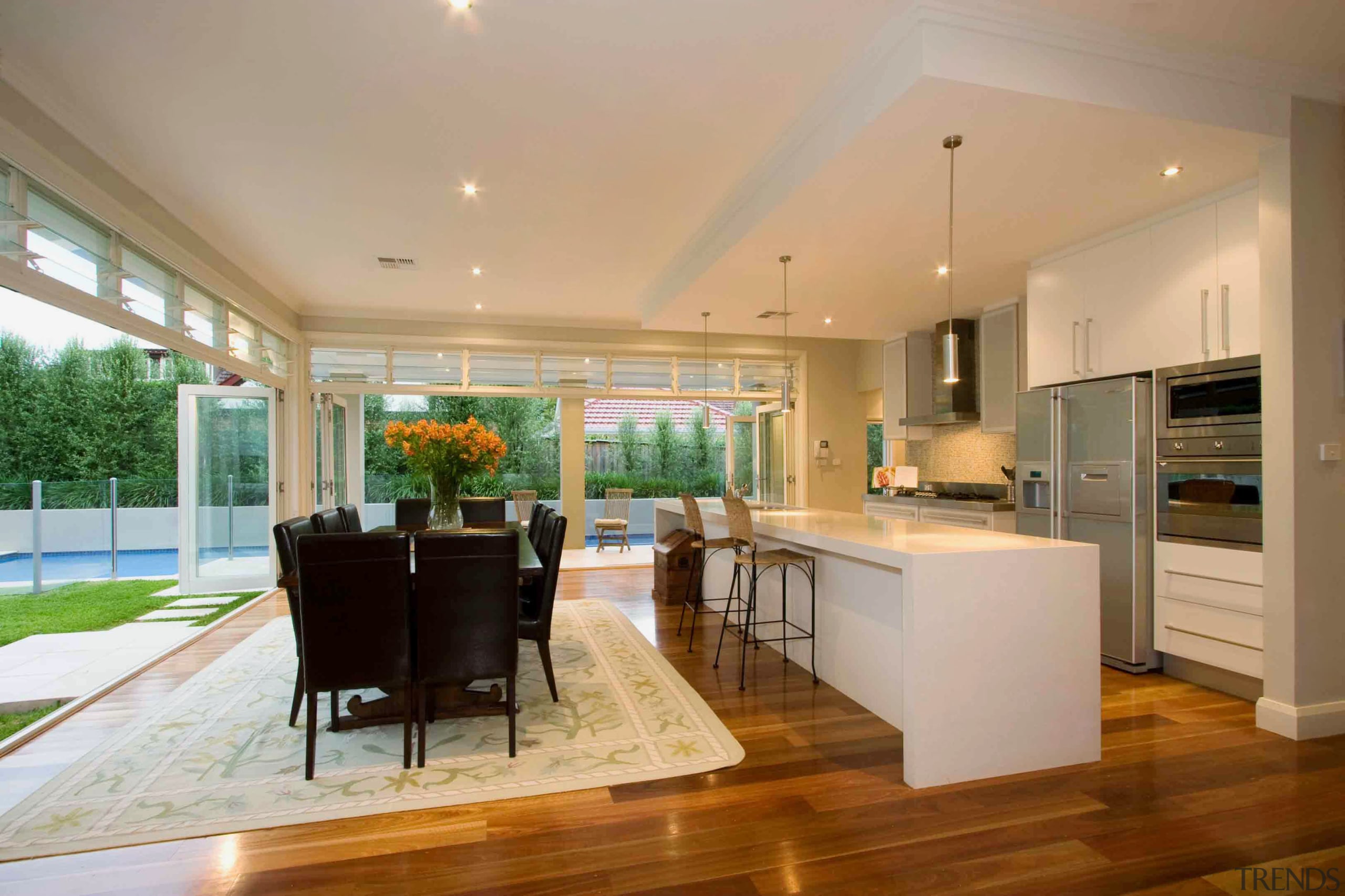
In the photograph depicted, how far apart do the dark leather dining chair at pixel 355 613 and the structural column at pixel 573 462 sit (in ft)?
18.4

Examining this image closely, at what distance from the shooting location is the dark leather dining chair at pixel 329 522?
3.63 meters

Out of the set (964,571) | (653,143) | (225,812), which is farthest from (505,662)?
(653,143)

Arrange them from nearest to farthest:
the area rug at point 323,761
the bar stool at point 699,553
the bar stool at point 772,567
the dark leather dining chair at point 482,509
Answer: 1. the area rug at point 323,761
2. the bar stool at point 772,567
3. the bar stool at point 699,553
4. the dark leather dining chair at point 482,509

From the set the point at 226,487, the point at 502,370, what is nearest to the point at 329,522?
the point at 226,487

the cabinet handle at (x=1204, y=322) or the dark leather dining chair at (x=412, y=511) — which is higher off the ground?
the cabinet handle at (x=1204, y=322)

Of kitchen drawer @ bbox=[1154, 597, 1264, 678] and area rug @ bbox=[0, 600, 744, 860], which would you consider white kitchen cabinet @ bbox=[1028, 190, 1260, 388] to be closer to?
kitchen drawer @ bbox=[1154, 597, 1264, 678]

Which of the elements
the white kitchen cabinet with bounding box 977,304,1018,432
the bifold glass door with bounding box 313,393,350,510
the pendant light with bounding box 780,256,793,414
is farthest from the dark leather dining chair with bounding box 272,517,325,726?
the white kitchen cabinet with bounding box 977,304,1018,432

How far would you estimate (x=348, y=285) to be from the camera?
623 centimetres

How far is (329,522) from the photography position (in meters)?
4.00

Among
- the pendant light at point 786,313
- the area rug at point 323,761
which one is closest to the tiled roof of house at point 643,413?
the pendant light at point 786,313

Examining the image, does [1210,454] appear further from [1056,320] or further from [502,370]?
[502,370]

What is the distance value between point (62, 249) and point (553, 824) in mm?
3466

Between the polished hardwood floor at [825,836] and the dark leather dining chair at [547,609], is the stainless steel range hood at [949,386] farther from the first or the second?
the dark leather dining chair at [547,609]

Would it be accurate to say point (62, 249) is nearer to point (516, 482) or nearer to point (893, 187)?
point (893, 187)
